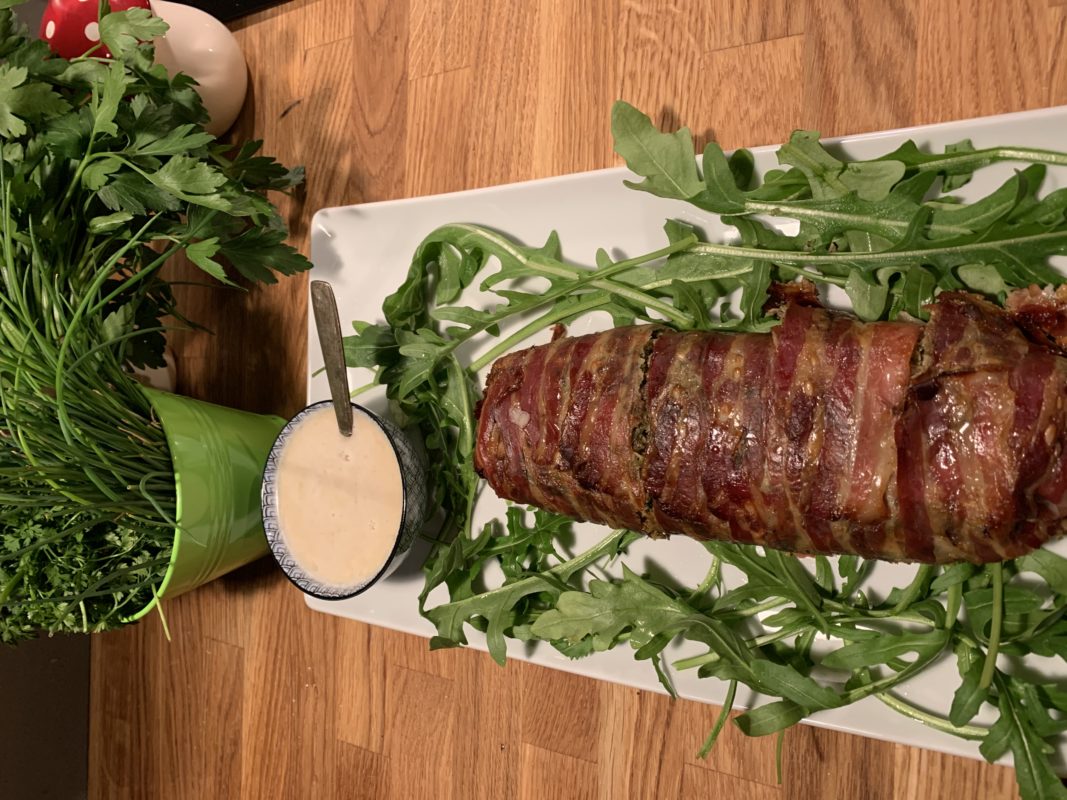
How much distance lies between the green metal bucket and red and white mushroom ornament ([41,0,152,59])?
0.92m

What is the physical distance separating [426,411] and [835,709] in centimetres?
105

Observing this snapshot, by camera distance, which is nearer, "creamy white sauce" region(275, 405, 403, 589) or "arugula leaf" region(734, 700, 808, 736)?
"arugula leaf" region(734, 700, 808, 736)

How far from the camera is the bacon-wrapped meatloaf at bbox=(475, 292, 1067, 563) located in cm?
112

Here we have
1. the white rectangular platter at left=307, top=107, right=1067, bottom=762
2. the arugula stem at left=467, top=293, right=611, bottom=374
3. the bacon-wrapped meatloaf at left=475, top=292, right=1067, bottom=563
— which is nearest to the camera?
the bacon-wrapped meatloaf at left=475, top=292, right=1067, bottom=563

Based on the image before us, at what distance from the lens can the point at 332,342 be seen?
1730 millimetres

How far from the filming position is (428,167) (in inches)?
80.3

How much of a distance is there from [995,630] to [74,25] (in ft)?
7.88

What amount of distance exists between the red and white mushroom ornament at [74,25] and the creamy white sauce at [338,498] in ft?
3.71

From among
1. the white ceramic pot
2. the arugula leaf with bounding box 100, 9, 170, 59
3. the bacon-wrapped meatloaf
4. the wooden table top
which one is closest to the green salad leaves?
the bacon-wrapped meatloaf

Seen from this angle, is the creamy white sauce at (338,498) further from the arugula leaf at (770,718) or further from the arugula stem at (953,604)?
the arugula stem at (953,604)

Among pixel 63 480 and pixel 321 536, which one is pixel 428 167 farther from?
pixel 63 480

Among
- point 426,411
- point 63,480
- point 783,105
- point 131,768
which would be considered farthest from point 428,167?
point 131,768

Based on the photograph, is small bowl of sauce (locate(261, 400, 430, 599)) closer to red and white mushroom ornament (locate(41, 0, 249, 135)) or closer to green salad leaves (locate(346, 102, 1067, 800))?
green salad leaves (locate(346, 102, 1067, 800))

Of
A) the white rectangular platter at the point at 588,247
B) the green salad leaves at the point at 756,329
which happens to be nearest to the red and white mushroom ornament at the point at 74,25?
the white rectangular platter at the point at 588,247
